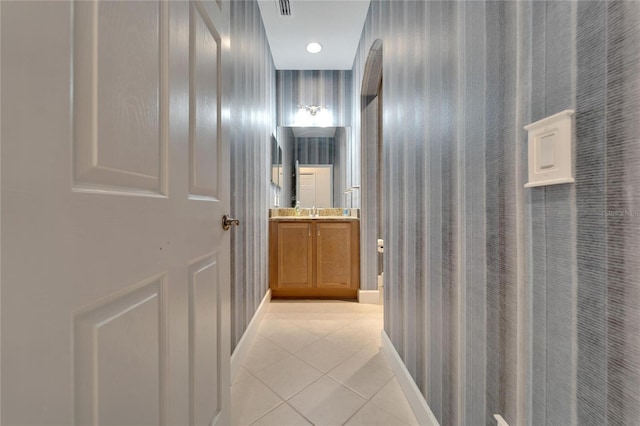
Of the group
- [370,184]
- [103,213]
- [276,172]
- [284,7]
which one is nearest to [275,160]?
[276,172]

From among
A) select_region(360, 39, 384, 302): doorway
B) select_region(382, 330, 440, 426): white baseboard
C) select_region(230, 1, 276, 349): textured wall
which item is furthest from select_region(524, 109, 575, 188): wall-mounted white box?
select_region(360, 39, 384, 302): doorway

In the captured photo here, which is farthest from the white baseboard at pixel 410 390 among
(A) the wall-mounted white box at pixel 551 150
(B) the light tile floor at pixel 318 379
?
(A) the wall-mounted white box at pixel 551 150

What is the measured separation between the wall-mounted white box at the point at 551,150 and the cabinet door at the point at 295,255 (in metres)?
2.50

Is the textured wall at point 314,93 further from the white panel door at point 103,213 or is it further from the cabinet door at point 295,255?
the white panel door at point 103,213

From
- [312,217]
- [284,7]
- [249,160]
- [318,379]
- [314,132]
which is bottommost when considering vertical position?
[318,379]

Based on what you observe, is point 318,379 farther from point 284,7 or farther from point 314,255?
point 284,7

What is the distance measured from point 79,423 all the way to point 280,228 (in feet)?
8.51

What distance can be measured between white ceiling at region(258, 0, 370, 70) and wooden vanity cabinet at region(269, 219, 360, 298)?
6.15 feet

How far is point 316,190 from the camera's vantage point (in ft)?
11.7

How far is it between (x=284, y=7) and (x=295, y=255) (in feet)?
7.46

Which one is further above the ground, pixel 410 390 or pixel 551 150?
pixel 551 150

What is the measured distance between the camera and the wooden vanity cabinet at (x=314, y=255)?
3.01 meters

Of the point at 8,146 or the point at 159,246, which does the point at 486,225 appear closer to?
the point at 159,246

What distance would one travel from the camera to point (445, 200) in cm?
107
